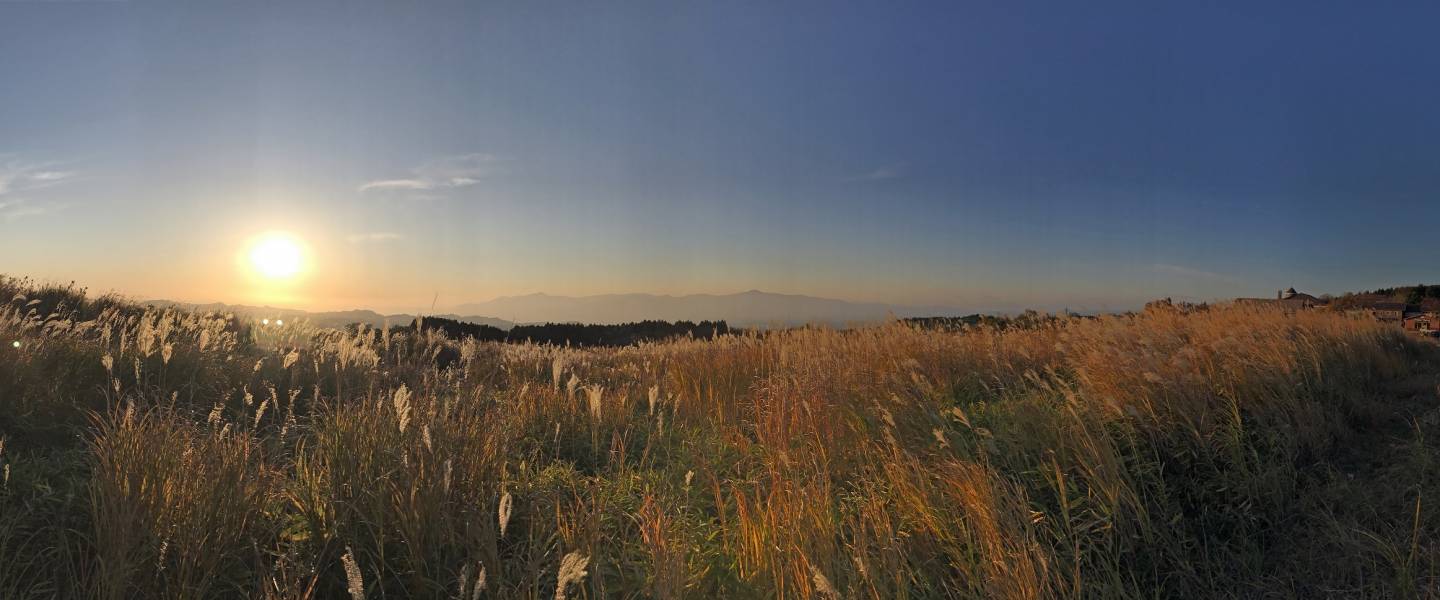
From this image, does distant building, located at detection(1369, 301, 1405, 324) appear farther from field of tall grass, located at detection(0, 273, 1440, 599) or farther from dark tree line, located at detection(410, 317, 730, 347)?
dark tree line, located at detection(410, 317, 730, 347)

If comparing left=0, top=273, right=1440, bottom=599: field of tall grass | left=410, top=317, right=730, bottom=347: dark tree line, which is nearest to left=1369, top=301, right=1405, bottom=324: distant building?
left=0, top=273, right=1440, bottom=599: field of tall grass

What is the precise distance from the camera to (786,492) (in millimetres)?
4195

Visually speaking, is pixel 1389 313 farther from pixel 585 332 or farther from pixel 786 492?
pixel 585 332

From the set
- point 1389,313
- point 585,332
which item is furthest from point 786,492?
point 585,332

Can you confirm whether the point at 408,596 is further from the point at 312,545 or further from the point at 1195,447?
the point at 1195,447

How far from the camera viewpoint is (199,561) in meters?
3.39

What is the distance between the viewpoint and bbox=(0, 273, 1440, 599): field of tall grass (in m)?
3.48

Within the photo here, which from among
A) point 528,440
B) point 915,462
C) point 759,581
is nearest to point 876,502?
point 915,462

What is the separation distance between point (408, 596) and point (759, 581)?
1634mm

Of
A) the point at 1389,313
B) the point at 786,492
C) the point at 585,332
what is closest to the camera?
the point at 786,492

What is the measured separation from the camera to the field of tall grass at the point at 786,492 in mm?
3484

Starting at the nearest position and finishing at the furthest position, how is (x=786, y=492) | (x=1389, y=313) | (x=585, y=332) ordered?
1. (x=786, y=492)
2. (x=1389, y=313)
3. (x=585, y=332)

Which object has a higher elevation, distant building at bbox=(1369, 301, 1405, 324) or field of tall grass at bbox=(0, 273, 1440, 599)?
distant building at bbox=(1369, 301, 1405, 324)

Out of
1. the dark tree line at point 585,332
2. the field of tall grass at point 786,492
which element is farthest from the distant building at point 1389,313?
the dark tree line at point 585,332
